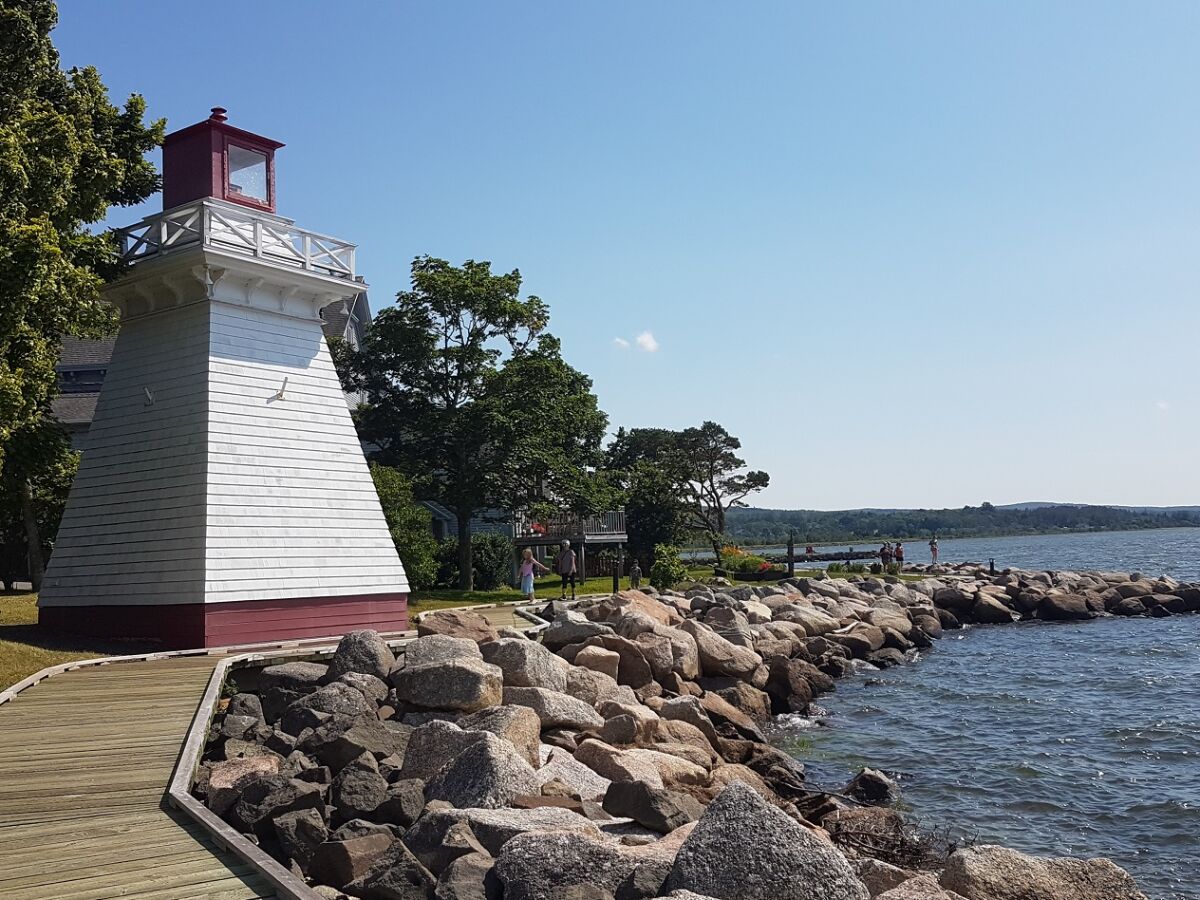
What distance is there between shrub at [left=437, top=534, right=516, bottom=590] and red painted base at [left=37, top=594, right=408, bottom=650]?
43.4 ft

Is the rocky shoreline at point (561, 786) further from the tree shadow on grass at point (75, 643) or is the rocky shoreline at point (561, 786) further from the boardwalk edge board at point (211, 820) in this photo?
the tree shadow on grass at point (75, 643)

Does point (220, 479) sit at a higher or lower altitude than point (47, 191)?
lower

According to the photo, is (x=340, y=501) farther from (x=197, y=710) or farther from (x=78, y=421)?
(x=78, y=421)

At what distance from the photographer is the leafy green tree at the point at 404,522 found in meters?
24.8

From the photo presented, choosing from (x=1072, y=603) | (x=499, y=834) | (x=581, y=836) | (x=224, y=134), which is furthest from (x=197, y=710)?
(x=1072, y=603)

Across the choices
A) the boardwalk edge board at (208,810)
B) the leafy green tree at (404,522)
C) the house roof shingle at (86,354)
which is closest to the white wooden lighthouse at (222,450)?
the boardwalk edge board at (208,810)

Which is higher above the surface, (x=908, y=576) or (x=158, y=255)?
(x=158, y=255)

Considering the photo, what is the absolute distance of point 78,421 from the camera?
32.1 meters

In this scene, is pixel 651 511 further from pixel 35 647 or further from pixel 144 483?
pixel 35 647

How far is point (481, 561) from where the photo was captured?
1280 inches

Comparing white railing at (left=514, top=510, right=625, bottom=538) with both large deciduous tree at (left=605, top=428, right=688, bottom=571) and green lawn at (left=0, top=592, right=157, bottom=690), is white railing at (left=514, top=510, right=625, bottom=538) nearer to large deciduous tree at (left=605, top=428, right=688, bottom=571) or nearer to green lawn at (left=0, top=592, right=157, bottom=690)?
large deciduous tree at (left=605, top=428, right=688, bottom=571)

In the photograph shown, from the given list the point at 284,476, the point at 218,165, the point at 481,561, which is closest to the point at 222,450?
the point at 284,476

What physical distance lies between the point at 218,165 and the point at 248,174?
24.8 inches

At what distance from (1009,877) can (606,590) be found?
2250 centimetres
